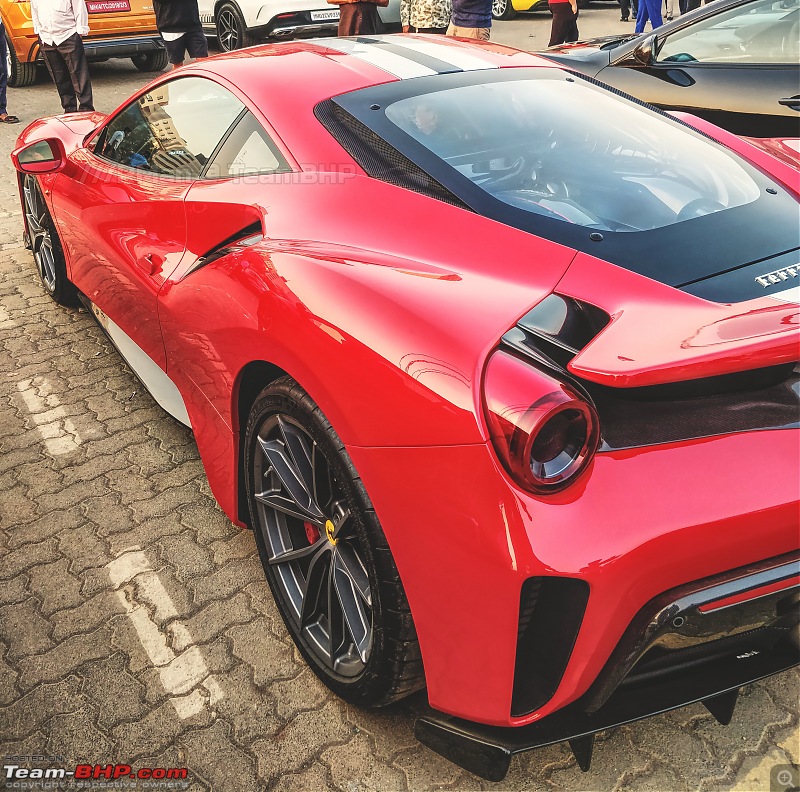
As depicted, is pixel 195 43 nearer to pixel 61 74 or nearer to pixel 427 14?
pixel 61 74

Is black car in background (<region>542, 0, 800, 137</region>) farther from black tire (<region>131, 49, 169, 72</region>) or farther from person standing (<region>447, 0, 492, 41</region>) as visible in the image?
black tire (<region>131, 49, 169, 72</region>)

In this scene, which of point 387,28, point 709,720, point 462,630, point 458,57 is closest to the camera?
point 462,630

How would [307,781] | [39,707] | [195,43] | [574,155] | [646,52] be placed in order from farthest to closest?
[195,43]
[646,52]
[574,155]
[39,707]
[307,781]

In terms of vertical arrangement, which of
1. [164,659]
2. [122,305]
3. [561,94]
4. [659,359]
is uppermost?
[561,94]

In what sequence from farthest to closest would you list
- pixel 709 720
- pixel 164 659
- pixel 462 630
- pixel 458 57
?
pixel 458 57 < pixel 164 659 < pixel 709 720 < pixel 462 630

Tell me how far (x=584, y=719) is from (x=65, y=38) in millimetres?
8583

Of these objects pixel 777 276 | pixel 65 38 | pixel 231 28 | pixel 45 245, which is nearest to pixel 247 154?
pixel 777 276

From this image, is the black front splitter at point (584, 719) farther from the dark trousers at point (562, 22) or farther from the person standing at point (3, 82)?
the dark trousers at point (562, 22)

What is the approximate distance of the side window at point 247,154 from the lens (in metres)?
2.31

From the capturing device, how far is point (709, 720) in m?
1.99

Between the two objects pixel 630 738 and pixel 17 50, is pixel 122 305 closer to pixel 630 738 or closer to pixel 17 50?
pixel 630 738

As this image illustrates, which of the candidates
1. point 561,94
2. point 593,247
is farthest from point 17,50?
point 593,247

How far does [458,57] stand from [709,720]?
211cm

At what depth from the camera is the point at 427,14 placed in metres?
7.98
